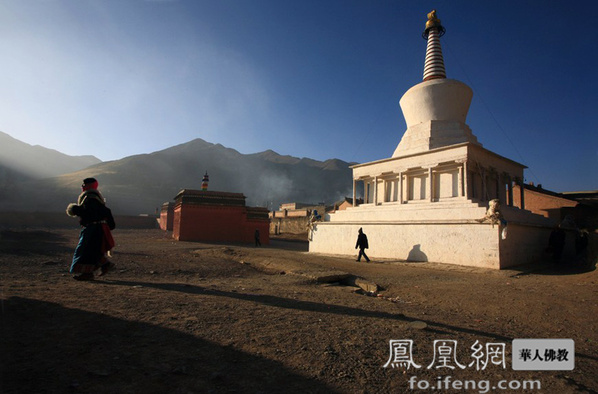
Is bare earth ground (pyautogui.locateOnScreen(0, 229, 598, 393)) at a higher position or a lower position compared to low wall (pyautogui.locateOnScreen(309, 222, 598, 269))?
lower

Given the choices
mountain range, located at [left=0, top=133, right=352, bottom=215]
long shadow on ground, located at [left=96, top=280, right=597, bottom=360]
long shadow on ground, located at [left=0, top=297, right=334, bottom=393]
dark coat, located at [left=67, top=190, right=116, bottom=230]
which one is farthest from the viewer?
mountain range, located at [left=0, top=133, right=352, bottom=215]

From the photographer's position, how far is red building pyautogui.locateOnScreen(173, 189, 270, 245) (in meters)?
22.5

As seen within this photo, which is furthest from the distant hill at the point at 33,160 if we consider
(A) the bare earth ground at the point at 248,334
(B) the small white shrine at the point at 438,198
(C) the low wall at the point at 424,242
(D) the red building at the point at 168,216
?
(A) the bare earth ground at the point at 248,334

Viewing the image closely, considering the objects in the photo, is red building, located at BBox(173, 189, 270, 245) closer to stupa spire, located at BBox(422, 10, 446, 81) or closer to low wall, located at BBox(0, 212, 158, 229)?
stupa spire, located at BBox(422, 10, 446, 81)

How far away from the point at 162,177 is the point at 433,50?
306 ft

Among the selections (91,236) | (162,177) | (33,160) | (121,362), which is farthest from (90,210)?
(33,160)

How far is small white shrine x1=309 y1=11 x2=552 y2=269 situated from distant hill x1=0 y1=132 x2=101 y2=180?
111289mm

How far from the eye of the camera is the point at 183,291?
4.81 meters

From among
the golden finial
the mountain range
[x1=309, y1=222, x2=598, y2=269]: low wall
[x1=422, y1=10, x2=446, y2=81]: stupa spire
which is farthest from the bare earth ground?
the mountain range

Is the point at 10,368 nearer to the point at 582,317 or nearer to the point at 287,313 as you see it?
the point at 287,313

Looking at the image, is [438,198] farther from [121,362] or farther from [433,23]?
[121,362]

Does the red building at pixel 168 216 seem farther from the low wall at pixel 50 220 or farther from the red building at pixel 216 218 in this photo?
the red building at pixel 216 218

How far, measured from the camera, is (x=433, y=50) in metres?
18.9

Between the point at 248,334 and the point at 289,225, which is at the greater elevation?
the point at 289,225
